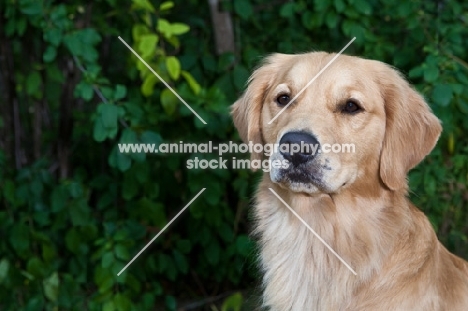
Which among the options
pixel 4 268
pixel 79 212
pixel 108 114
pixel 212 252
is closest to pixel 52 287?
pixel 4 268

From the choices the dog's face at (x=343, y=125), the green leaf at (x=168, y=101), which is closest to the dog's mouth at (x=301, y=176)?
the dog's face at (x=343, y=125)

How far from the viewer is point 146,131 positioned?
463cm

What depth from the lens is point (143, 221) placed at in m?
5.43

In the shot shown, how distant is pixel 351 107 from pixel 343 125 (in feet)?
0.39

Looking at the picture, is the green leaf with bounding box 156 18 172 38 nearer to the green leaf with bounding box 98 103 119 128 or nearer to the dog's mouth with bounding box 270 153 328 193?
the green leaf with bounding box 98 103 119 128

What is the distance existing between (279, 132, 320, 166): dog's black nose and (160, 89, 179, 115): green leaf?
4.73ft

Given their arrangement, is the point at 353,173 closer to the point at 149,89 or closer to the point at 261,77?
the point at 261,77

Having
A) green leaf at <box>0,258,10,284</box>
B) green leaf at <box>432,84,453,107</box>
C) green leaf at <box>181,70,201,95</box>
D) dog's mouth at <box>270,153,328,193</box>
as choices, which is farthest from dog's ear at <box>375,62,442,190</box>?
green leaf at <box>0,258,10,284</box>

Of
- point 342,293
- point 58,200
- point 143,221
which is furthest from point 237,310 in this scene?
point 342,293

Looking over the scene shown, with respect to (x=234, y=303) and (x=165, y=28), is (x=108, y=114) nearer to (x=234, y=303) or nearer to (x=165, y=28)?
(x=165, y=28)

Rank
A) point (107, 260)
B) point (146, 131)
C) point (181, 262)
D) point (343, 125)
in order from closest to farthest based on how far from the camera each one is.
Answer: point (343, 125), point (146, 131), point (107, 260), point (181, 262)

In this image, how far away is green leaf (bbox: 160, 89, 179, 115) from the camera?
15.6 feet

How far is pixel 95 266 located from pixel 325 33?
7.65ft

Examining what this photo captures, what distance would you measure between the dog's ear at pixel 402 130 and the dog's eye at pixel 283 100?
466mm
